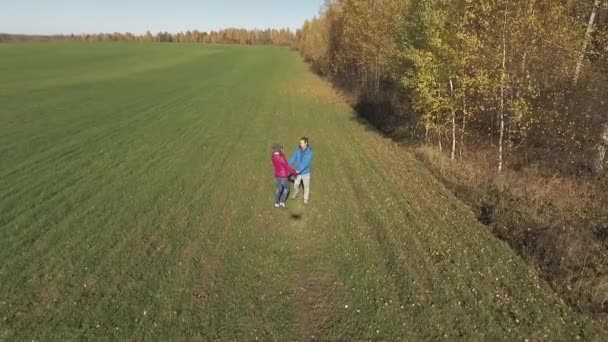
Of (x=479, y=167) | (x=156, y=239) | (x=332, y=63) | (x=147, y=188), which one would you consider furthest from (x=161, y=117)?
(x=332, y=63)

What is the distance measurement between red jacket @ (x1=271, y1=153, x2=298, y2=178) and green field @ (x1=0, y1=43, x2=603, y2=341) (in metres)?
1.44

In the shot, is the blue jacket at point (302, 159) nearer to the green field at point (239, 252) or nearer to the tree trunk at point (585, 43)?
the green field at point (239, 252)

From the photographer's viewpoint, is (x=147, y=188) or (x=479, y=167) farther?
(x=479, y=167)

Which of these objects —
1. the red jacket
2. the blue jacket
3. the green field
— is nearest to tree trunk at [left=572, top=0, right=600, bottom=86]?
the green field

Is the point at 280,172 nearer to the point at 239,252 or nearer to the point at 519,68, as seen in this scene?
the point at 239,252

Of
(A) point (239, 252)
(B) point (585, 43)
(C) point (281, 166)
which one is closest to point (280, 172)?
(C) point (281, 166)

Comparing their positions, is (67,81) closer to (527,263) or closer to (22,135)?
(22,135)

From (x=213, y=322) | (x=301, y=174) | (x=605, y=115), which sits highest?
(x=605, y=115)

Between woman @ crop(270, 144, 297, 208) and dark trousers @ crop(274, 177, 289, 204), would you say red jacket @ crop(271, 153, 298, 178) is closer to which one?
woman @ crop(270, 144, 297, 208)

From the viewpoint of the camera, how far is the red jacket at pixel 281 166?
12914mm

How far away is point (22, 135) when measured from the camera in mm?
22438

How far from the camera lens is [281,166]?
13.1 m

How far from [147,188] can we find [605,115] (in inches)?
652

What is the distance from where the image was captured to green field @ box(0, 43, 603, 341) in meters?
8.55
